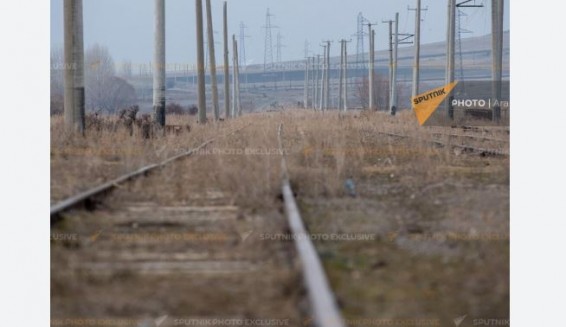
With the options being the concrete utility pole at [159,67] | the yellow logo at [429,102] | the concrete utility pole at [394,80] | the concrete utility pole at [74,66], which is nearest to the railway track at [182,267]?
the concrete utility pole at [74,66]

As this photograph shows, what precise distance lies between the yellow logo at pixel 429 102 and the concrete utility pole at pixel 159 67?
44.4 ft

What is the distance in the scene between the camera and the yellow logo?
112 ft

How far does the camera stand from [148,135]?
2031cm

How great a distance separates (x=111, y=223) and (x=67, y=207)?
59cm

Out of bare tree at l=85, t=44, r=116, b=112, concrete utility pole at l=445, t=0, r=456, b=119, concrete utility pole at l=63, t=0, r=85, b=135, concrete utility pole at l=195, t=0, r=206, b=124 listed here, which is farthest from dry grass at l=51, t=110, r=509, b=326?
bare tree at l=85, t=44, r=116, b=112

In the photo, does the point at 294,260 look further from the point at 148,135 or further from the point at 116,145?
the point at 148,135

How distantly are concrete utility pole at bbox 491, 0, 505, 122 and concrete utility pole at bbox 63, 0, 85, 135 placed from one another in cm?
1723

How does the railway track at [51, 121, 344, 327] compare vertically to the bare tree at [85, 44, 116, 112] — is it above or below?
below

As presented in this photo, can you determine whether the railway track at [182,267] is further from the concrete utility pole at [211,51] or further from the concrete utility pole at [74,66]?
the concrete utility pole at [211,51]

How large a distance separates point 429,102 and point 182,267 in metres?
33.6

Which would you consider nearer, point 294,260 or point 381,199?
point 294,260

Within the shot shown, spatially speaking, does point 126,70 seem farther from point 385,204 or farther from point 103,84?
point 385,204

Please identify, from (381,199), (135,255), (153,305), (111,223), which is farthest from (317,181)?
(153,305)

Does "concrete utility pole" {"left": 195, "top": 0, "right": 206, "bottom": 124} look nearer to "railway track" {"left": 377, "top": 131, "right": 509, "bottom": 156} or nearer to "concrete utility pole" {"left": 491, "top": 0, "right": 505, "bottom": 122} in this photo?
"concrete utility pole" {"left": 491, "top": 0, "right": 505, "bottom": 122}
